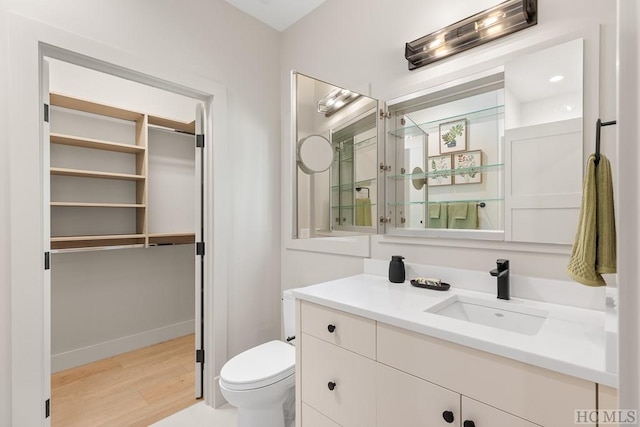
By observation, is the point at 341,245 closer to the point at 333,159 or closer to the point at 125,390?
the point at 333,159

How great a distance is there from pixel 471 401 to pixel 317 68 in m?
2.16

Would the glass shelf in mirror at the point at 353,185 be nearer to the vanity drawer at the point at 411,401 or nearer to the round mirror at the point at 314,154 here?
the round mirror at the point at 314,154

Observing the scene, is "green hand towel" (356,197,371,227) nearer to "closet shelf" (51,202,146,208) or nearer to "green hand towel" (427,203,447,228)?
"green hand towel" (427,203,447,228)

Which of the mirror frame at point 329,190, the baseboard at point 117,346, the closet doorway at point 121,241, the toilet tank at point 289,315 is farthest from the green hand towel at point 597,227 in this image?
the baseboard at point 117,346

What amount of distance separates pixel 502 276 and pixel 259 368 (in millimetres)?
1310

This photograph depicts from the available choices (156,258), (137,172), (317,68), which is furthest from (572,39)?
(156,258)

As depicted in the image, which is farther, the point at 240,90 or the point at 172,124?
the point at 172,124

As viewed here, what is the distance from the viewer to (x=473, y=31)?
1.40 metres

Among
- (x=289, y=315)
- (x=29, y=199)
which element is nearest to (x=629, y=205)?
(x=289, y=315)

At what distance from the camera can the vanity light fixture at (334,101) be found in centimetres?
150

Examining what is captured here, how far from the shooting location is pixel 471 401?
0.90 metres

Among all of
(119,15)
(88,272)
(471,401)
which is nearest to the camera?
(471,401)

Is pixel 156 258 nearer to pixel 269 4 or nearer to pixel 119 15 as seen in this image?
pixel 119 15

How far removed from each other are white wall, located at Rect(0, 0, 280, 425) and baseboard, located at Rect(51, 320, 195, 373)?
1.32m
